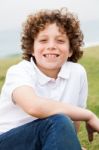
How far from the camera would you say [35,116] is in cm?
356

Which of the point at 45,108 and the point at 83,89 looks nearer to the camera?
the point at 45,108

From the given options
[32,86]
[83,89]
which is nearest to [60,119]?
[32,86]

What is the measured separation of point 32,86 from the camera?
3756 millimetres

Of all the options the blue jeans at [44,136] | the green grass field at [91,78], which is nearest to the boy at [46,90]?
the blue jeans at [44,136]

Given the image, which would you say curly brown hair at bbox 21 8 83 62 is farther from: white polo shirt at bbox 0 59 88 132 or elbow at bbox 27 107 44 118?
elbow at bbox 27 107 44 118

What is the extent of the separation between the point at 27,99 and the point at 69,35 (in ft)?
2.43

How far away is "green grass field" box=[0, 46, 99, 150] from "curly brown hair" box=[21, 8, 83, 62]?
137 centimetres

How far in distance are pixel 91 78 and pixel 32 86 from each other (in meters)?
6.23

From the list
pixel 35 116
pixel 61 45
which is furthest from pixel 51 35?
pixel 35 116

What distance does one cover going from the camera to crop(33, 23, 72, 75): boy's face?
12.7 feet

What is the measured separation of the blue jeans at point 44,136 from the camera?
3.32m

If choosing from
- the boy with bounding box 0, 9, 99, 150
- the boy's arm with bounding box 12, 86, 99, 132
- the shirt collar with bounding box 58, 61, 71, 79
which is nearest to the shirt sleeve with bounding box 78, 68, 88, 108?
the boy with bounding box 0, 9, 99, 150

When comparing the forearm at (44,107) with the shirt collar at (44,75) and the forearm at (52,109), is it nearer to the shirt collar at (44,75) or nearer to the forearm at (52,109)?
the forearm at (52,109)

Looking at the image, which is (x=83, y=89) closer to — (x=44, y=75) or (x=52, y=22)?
(x=44, y=75)
